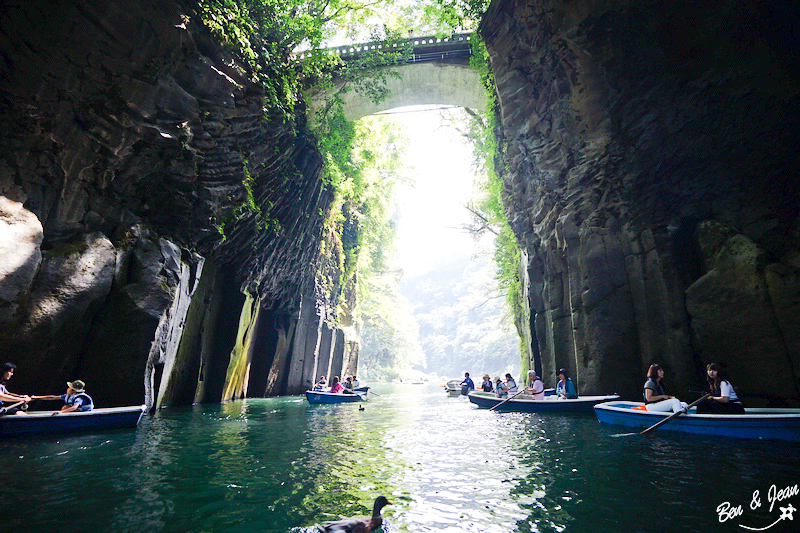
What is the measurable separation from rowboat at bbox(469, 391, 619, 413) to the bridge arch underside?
14.5m

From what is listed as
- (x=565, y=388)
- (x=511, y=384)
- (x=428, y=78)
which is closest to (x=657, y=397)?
(x=565, y=388)

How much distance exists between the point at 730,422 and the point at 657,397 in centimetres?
177

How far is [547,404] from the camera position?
13.5 m

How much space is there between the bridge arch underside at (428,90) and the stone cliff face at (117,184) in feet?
20.6

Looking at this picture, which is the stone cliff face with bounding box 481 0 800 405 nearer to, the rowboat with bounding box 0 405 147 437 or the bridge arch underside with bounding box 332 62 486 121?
the bridge arch underside with bounding box 332 62 486 121

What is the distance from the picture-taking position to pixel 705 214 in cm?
1174

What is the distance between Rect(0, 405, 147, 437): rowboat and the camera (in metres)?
7.94

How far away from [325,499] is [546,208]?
14.6 meters

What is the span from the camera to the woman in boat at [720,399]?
7.91m

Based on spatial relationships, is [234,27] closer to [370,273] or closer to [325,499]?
[325,499]

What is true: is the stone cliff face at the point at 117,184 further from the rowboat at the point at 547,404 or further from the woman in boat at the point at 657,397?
the woman in boat at the point at 657,397

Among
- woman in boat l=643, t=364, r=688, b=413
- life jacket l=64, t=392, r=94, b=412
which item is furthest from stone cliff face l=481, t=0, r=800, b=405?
life jacket l=64, t=392, r=94, b=412

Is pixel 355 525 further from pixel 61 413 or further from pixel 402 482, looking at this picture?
pixel 61 413

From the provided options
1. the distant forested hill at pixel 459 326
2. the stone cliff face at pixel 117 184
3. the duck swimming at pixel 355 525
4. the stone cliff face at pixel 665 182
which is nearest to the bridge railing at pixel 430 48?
the stone cliff face at pixel 665 182
